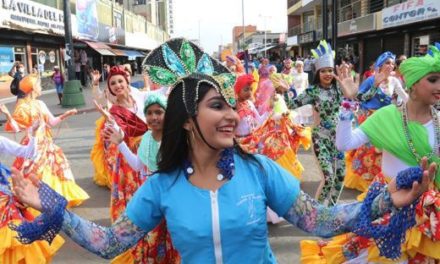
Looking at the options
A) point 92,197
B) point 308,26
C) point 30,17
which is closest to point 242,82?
point 92,197

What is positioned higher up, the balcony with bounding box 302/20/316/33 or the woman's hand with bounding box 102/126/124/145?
the balcony with bounding box 302/20/316/33

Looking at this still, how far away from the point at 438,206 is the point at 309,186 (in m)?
3.87

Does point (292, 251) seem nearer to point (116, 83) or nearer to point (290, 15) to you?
point (116, 83)

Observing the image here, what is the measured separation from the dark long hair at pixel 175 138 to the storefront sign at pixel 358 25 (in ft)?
83.3

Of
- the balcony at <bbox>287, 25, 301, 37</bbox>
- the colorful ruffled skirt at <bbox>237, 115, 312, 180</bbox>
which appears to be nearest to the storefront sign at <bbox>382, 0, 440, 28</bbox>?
the colorful ruffled skirt at <bbox>237, 115, 312, 180</bbox>

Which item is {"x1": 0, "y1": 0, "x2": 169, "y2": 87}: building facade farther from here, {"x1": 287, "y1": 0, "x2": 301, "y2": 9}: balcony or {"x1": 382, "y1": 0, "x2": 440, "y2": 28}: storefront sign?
{"x1": 287, "y1": 0, "x2": 301, "y2": 9}: balcony

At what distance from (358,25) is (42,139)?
25.5m

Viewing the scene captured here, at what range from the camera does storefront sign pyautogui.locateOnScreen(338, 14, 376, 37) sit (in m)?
Answer: 25.7

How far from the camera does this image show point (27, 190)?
6.04 ft

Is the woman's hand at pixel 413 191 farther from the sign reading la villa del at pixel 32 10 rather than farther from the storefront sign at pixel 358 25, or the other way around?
the storefront sign at pixel 358 25

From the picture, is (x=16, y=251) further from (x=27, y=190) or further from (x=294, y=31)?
(x=294, y=31)

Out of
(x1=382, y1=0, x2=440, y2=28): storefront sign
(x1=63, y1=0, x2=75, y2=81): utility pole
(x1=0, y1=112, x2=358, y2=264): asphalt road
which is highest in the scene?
(x1=382, y1=0, x2=440, y2=28): storefront sign

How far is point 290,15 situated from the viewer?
178 ft

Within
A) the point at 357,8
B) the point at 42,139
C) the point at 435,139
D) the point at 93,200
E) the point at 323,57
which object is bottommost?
the point at 93,200
